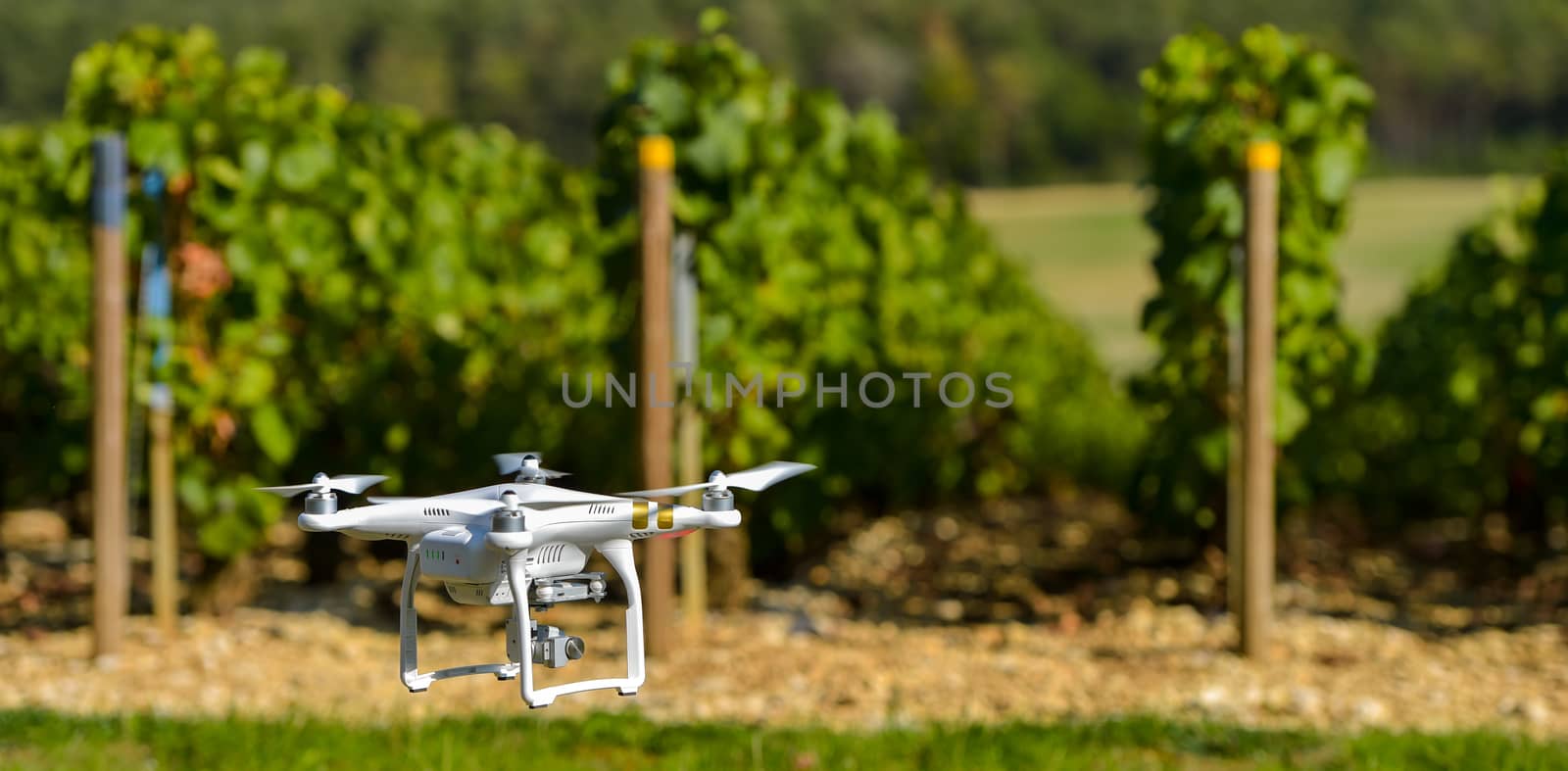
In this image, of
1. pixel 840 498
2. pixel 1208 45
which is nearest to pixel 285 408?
pixel 840 498

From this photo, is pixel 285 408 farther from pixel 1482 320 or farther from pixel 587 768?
pixel 1482 320

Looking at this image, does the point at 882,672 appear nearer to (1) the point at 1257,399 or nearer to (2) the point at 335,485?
(1) the point at 1257,399

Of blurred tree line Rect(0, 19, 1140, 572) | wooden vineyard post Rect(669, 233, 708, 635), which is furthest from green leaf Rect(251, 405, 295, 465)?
wooden vineyard post Rect(669, 233, 708, 635)

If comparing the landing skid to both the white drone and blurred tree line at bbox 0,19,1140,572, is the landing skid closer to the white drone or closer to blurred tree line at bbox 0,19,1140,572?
the white drone

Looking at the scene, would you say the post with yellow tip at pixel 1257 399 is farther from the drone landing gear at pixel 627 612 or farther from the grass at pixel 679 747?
the drone landing gear at pixel 627 612

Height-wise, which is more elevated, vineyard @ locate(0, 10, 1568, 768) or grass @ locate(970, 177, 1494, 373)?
grass @ locate(970, 177, 1494, 373)

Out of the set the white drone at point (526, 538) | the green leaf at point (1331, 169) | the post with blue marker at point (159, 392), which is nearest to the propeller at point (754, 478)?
the white drone at point (526, 538)
